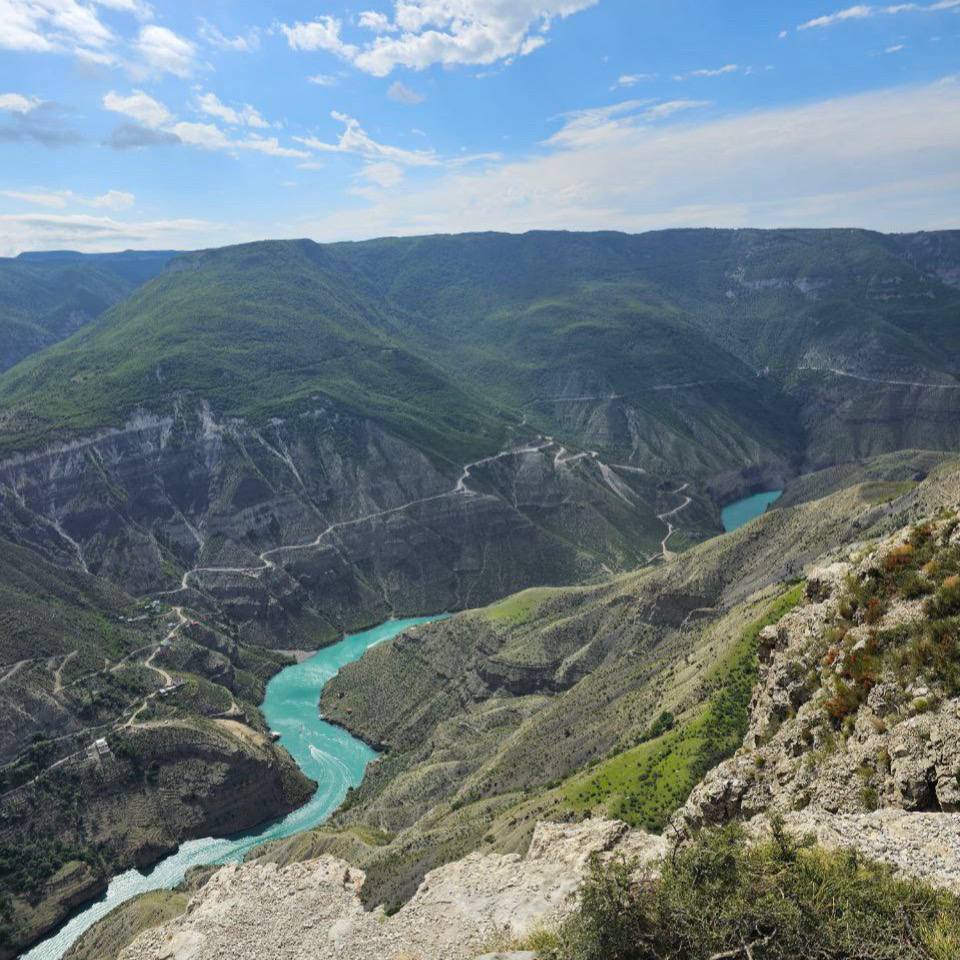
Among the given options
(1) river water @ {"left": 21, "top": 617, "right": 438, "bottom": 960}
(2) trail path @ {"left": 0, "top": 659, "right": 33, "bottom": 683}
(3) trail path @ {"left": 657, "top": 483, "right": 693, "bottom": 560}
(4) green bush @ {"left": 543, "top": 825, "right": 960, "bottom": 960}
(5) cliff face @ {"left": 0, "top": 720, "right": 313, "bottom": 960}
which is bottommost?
(1) river water @ {"left": 21, "top": 617, "right": 438, "bottom": 960}

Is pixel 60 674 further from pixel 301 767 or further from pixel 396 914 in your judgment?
pixel 396 914

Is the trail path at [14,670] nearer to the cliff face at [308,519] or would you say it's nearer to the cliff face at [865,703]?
the cliff face at [308,519]

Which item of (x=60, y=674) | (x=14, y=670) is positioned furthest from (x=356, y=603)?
(x=14, y=670)

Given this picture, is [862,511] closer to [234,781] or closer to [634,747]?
[634,747]

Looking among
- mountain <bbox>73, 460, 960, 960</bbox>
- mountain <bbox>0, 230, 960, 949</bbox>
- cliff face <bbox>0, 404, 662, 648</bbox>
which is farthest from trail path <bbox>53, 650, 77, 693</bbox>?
cliff face <bbox>0, 404, 662, 648</bbox>

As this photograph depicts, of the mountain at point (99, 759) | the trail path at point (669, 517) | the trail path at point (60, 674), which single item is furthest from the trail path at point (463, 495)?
the trail path at point (60, 674)

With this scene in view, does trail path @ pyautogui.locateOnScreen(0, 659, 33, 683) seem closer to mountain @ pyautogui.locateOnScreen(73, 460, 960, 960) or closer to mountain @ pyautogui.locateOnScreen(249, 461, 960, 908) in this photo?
mountain @ pyautogui.locateOnScreen(73, 460, 960, 960)
